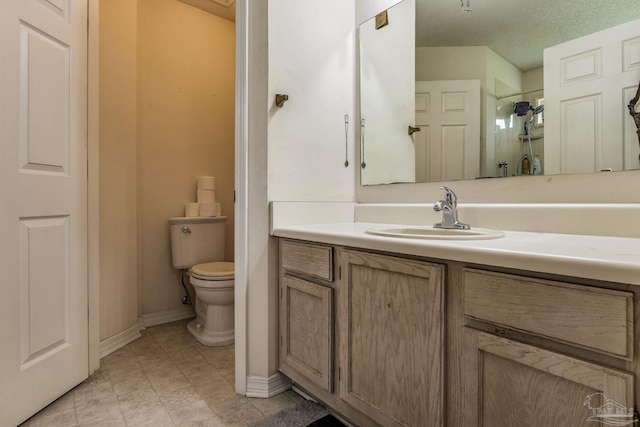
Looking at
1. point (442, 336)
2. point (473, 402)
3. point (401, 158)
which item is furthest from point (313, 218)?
point (473, 402)

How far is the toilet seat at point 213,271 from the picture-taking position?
2.05 metres

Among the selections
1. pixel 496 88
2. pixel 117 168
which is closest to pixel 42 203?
pixel 117 168

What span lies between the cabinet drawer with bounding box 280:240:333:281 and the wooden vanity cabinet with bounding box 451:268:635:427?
0.51m

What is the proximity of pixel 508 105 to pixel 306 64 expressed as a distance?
926mm

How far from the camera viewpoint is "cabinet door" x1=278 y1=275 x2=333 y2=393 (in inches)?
48.7

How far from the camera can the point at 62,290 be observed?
1.49 m

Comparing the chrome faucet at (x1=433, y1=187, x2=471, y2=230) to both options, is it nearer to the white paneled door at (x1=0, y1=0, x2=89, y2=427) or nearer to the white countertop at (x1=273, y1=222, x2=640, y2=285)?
the white countertop at (x1=273, y1=222, x2=640, y2=285)

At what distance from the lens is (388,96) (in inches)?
69.2

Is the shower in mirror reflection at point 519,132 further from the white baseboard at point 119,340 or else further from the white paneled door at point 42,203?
the white baseboard at point 119,340

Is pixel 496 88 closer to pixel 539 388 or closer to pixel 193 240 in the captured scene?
pixel 539 388

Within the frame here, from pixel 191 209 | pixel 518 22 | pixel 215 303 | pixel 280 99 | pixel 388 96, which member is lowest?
pixel 215 303

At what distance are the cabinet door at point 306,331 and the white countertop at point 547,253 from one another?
11.9 inches

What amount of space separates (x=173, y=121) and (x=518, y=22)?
223cm

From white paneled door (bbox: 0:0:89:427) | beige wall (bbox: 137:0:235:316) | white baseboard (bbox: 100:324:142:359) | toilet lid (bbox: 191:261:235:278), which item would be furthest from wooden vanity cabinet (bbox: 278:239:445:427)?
beige wall (bbox: 137:0:235:316)
